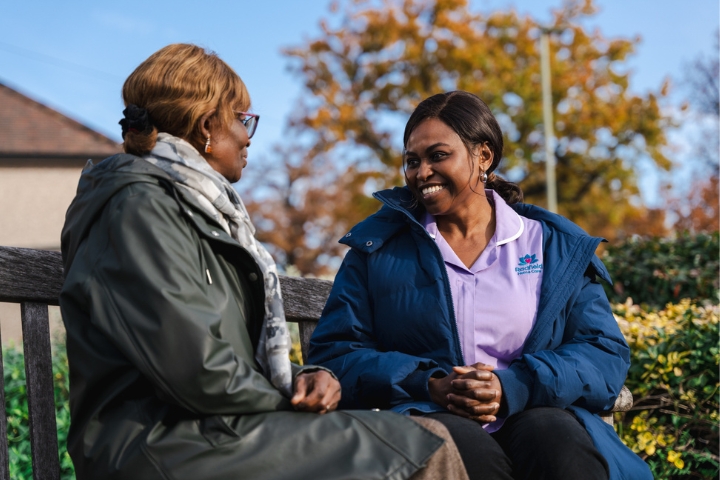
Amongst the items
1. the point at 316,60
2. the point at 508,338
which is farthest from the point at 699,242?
the point at 316,60

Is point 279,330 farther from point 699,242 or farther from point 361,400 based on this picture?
point 699,242

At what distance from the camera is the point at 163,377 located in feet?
6.98

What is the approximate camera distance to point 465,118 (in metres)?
3.50

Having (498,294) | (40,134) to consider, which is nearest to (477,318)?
(498,294)

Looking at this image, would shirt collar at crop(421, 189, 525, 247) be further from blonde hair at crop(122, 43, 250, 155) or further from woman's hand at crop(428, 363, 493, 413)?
blonde hair at crop(122, 43, 250, 155)

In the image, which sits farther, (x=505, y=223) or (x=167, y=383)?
(x=505, y=223)

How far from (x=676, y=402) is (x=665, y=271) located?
96.3 inches

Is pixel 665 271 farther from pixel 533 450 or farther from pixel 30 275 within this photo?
pixel 30 275

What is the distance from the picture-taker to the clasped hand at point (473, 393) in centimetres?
283

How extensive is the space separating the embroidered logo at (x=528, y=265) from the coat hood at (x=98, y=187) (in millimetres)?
1487

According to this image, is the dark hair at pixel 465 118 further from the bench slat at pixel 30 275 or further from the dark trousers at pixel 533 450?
the bench slat at pixel 30 275

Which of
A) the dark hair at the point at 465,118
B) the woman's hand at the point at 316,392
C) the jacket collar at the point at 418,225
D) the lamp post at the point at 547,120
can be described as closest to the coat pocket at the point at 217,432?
the woman's hand at the point at 316,392

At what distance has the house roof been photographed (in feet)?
73.7

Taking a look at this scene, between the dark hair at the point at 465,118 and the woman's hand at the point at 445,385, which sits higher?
the dark hair at the point at 465,118
